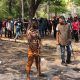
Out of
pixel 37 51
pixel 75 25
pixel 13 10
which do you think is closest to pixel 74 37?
pixel 75 25

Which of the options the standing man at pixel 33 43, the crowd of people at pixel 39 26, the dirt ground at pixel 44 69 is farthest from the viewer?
the crowd of people at pixel 39 26

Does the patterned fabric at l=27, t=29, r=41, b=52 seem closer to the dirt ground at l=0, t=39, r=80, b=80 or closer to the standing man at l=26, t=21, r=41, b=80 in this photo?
the standing man at l=26, t=21, r=41, b=80

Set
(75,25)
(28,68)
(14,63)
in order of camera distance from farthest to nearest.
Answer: (75,25)
(14,63)
(28,68)

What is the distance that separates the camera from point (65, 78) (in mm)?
10203

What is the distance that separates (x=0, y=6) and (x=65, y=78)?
40260 mm

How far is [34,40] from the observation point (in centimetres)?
975

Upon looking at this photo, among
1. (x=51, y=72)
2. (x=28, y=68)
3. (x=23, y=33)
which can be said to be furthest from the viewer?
(x=23, y=33)

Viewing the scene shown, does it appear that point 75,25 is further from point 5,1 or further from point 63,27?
point 5,1

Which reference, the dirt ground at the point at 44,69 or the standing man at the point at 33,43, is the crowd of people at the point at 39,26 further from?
the standing man at the point at 33,43

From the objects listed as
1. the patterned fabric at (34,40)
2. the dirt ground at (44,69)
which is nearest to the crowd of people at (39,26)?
the dirt ground at (44,69)

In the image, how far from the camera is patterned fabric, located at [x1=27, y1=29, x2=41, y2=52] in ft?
31.8

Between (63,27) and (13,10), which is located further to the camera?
(13,10)

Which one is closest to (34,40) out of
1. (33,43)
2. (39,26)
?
(33,43)

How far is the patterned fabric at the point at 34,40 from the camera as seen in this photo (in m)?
9.69
